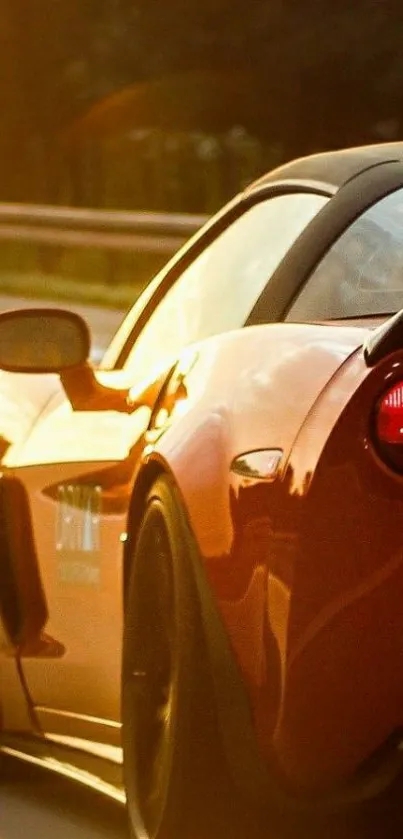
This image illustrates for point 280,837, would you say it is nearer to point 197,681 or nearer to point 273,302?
point 197,681

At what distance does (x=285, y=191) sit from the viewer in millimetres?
4852

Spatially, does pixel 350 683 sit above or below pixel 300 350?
below

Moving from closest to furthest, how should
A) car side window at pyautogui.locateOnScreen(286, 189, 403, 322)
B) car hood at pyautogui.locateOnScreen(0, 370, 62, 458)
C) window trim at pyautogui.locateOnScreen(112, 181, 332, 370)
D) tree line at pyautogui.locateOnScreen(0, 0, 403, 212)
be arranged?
car side window at pyautogui.locateOnScreen(286, 189, 403, 322) < window trim at pyautogui.locateOnScreen(112, 181, 332, 370) < car hood at pyautogui.locateOnScreen(0, 370, 62, 458) < tree line at pyautogui.locateOnScreen(0, 0, 403, 212)

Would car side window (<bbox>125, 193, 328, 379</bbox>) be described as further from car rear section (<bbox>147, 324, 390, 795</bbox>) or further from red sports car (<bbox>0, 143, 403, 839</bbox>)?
car rear section (<bbox>147, 324, 390, 795</bbox>)

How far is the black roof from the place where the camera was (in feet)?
15.2

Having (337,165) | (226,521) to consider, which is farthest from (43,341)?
(226,521)

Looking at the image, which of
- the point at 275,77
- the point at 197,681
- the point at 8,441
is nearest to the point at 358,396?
the point at 197,681

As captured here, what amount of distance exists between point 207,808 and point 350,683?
0.56 m

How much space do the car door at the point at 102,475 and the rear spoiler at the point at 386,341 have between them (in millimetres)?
1001

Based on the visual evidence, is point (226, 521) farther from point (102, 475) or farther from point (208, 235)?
point (208, 235)

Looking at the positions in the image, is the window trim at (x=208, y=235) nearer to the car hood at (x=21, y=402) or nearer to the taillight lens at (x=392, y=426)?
the car hood at (x=21, y=402)

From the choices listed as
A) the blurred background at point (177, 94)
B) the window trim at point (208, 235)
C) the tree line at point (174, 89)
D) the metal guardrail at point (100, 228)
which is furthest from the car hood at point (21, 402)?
the tree line at point (174, 89)

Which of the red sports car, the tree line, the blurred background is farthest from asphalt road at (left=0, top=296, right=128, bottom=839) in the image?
the tree line

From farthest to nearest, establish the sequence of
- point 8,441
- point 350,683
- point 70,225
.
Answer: point 70,225, point 8,441, point 350,683
